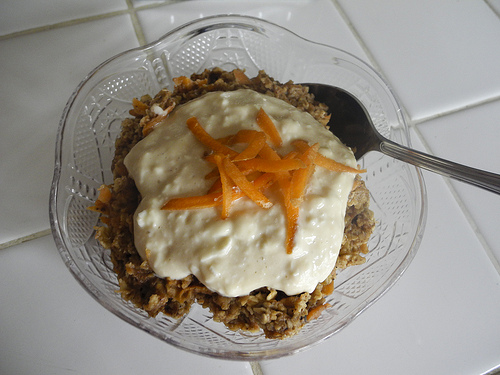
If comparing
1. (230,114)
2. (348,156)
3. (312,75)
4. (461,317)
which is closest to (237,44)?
(312,75)

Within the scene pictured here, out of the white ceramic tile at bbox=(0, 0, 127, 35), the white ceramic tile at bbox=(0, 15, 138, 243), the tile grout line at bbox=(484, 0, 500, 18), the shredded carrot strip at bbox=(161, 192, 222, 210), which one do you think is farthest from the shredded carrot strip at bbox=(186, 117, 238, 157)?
the tile grout line at bbox=(484, 0, 500, 18)

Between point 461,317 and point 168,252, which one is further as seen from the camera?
point 461,317

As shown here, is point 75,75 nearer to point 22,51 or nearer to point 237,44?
point 22,51

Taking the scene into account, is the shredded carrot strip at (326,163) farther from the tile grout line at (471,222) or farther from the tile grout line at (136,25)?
the tile grout line at (136,25)

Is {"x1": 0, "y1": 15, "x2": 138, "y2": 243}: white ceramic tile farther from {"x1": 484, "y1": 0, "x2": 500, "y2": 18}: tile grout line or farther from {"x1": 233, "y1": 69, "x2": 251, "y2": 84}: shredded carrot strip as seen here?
{"x1": 484, "y1": 0, "x2": 500, "y2": 18}: tile grout line

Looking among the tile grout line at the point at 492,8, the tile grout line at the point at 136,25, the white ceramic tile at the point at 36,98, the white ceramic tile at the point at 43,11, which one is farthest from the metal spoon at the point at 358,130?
the tile grout line at the point at 492,8
